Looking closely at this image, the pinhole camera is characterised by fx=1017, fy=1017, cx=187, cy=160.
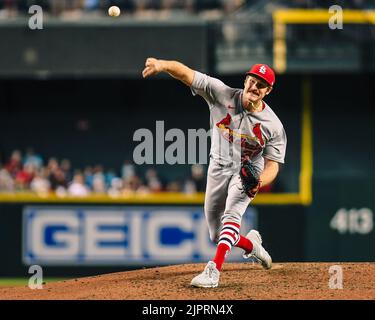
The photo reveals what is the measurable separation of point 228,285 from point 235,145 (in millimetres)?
1372

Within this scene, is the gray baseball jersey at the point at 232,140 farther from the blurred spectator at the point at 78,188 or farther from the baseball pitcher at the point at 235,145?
the blurred spectator at the point at 78,188

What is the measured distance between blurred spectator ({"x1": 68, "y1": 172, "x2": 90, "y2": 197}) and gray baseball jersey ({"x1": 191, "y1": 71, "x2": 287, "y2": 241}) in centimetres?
917

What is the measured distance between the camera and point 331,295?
9562 millimetres

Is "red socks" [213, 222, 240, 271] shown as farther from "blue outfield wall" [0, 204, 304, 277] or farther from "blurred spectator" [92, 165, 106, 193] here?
"blurred spectator" [92, 165, 106, 193]

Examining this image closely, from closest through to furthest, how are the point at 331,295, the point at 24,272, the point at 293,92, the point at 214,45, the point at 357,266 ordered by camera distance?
the point at 331,295
the point at 357,266
the point at 24,272
the point at 214,45
the point at 293,92

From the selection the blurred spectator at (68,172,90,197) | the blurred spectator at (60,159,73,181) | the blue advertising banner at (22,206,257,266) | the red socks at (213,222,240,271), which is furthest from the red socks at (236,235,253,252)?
the blurred spectator at (60,159,73,181)

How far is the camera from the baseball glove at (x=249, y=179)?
9.79 m

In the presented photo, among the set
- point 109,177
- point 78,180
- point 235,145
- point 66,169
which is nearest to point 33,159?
Answer: point 66,169

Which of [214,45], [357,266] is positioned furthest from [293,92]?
[357,266]

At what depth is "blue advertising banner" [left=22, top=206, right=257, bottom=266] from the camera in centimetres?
1844

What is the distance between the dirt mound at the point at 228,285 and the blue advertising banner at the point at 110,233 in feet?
22.6

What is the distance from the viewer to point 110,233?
18547mm

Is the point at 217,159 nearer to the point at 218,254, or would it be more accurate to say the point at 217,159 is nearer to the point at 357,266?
the point at 218,254

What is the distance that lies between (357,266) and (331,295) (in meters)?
1.97
